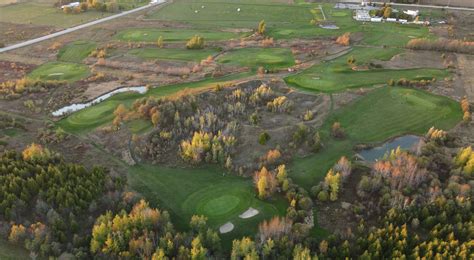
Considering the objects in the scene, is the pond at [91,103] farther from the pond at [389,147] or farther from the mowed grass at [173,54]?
the pond at [389,147]

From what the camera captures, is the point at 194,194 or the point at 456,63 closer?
the point at 194,194

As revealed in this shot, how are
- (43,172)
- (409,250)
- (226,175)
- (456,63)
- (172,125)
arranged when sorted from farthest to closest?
(456,63)
(172,125)
(226,175)
(43,172)
(409,250)

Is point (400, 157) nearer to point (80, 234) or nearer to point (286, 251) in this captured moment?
point (286, 251)

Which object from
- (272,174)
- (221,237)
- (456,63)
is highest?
(456,63)

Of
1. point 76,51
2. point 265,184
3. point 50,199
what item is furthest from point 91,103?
point 265,184

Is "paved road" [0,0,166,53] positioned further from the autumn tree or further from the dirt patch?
the dirt patch

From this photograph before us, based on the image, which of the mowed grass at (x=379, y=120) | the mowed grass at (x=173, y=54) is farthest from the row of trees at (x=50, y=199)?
the mowed grass at (x=173, y=54)

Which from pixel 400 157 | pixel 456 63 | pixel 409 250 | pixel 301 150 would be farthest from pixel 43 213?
pixel 456 63

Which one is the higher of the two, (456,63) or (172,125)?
(456,63)
